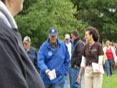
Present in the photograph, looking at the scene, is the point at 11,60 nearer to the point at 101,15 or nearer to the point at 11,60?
the point at 11,60

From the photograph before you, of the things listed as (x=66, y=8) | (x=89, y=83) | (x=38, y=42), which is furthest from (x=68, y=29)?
(x=89, y=83)

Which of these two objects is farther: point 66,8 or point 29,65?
point 66,8

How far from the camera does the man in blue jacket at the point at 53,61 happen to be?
24.2 ft

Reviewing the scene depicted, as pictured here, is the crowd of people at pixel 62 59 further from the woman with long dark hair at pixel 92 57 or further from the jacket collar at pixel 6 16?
the jacket collar at pixel 6 16

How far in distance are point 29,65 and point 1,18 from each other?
11.3 inches

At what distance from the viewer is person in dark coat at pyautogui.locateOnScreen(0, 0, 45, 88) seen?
1516 mm

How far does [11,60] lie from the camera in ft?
5.05

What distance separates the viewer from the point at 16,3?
1.86 m

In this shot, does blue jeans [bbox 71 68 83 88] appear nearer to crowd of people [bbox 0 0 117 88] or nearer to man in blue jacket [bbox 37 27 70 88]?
crowd of people [bbox 0 0 117 88]

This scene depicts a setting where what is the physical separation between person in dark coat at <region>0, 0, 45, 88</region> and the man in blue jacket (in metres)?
5.52

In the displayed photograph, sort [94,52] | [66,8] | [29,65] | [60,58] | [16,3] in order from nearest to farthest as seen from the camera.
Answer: [29,65]
[16,3]
[60,58]
[94,52]
[66,8]

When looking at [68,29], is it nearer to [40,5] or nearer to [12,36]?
[40,5]

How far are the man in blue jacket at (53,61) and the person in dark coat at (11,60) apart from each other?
18.1ft

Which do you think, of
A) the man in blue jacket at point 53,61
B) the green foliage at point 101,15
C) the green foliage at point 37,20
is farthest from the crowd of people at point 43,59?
the green foliage at point 101,15
